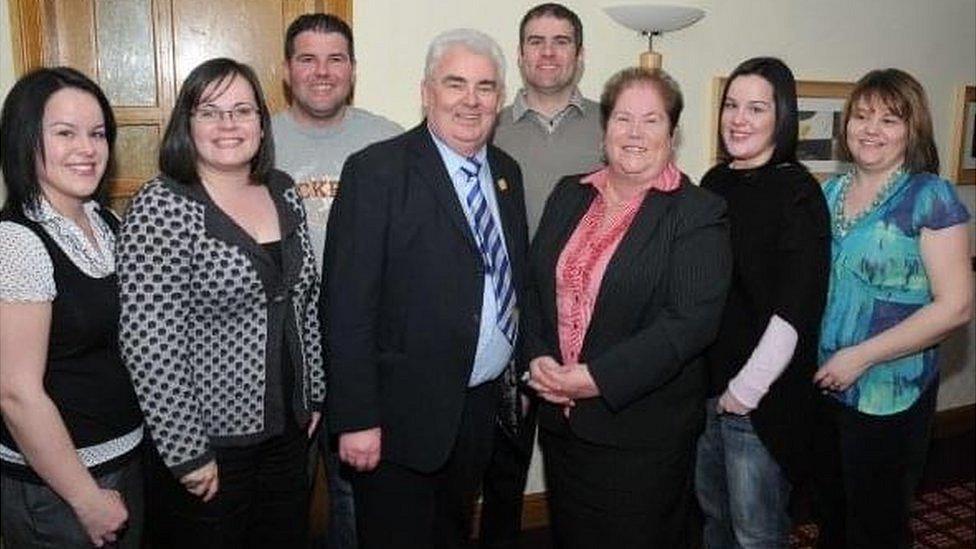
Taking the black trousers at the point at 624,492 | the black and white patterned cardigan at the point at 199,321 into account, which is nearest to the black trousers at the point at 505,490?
the black trousers at the point at 624,492

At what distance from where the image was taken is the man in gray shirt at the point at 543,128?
2.63 m

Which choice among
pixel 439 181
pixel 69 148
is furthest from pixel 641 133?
pixel 69 148

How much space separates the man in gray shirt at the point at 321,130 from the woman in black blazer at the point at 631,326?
2.45 ft

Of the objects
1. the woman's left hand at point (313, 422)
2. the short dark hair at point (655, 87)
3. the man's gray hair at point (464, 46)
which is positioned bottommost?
the woman's left hand at point (313, 422)

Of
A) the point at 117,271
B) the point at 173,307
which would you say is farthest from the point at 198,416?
the point at 117,271

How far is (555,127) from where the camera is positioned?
268 centimetres

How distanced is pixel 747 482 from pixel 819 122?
7.46 ft

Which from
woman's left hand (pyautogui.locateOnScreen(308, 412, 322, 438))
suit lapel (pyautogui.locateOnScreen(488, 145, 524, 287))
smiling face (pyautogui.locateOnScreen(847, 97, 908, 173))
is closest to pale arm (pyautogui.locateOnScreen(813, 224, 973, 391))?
smiling face (pyautogui.locateOnScreen(847, 97, 908, 173))

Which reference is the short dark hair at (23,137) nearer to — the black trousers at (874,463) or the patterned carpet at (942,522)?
the black trousers at (874,463)

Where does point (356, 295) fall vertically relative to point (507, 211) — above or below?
below

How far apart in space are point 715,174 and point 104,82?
6.78ft

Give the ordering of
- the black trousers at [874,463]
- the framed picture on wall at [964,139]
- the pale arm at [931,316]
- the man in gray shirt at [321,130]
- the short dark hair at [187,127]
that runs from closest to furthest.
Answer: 1. the short dark hair at [187,127]
2. the pale arm at [931,316]
3. the black trousers at [874,463]
4. the man in gray shirt at [321,130]
5. the framed picture on wall at [964,139]

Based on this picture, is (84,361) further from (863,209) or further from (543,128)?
(863,209)

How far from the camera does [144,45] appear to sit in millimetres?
2701
